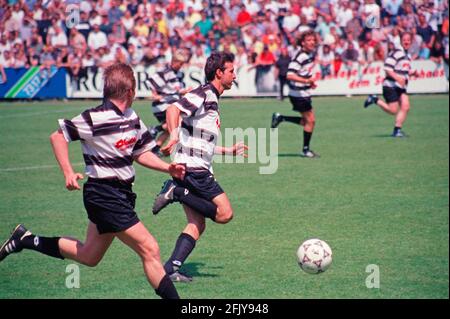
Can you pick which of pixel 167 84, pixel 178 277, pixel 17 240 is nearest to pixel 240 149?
pixel 178 277

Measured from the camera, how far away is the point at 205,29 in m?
28.4

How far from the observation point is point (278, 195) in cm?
1187

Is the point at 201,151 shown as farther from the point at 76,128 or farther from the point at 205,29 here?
the point at 205,29

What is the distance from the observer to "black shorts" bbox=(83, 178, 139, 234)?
21.0 feet

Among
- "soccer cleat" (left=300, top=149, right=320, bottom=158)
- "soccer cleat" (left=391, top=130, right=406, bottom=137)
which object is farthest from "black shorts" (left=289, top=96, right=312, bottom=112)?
"soccer cleat" (left=391, top=130, right=406, bottom=137)

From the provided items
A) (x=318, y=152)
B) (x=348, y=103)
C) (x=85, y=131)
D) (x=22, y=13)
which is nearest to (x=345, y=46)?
(x=348, y=103)

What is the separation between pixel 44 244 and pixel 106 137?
1296 mm

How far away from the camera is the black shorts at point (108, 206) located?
6.39 meters

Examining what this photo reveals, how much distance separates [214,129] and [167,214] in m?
3.04

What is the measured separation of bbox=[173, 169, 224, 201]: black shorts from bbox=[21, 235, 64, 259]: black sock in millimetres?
1321

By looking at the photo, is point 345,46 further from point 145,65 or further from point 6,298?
point 6,298

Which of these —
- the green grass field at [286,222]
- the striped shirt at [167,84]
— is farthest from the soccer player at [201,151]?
the striped shirt at [167,84]

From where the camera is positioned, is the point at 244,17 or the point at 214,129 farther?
the point at 244,17
